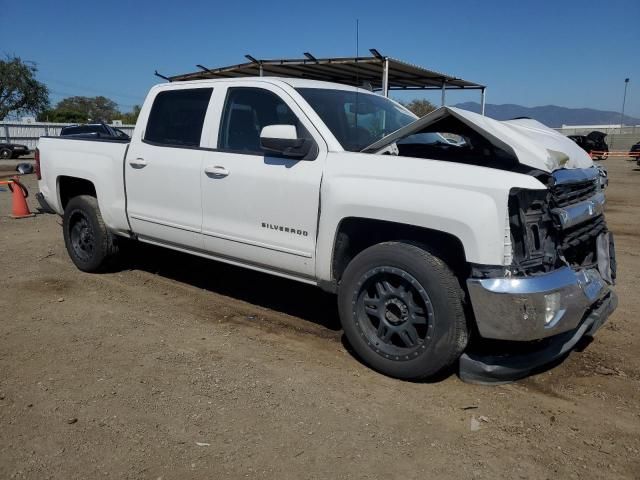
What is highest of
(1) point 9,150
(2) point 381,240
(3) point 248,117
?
(3) point 248,117

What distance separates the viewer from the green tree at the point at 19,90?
173 ft

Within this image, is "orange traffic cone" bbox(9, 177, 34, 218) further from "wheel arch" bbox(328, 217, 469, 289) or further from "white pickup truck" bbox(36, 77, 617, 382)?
"wheel arch" bbox(328, 217, 469, 289)

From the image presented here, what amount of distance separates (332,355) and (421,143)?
6.04 ft

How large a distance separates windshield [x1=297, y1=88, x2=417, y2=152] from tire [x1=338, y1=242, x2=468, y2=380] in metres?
1.03

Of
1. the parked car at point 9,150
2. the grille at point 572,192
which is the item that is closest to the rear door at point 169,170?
the grille at point 572,192

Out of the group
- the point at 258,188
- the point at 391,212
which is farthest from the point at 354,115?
the point at 391,212

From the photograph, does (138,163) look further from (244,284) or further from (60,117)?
(60,117)

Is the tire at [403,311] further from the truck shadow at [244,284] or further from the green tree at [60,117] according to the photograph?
the green tree at [60,117]

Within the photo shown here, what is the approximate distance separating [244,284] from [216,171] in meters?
1.75

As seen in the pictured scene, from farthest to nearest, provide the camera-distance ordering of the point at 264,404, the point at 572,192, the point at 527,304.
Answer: the point at 572,192, the point at 264,404, the point at 527,304

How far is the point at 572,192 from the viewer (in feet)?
12.1

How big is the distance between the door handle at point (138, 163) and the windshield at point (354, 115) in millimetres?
1706

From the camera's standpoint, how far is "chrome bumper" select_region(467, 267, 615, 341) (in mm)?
3178

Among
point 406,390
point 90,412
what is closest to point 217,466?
point 90,412
